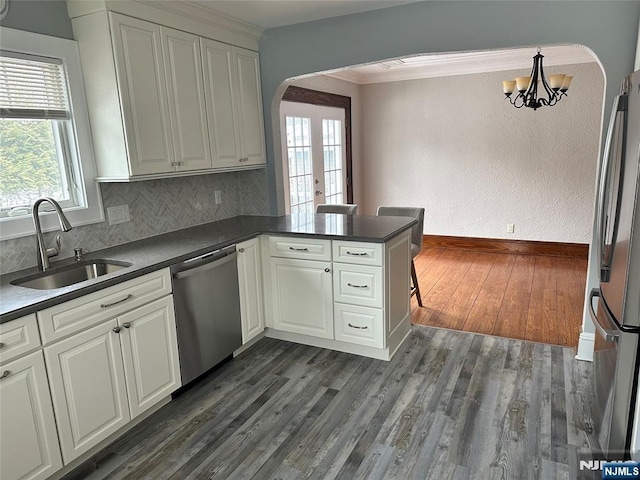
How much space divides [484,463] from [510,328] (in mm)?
1663

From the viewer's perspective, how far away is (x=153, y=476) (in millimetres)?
2033

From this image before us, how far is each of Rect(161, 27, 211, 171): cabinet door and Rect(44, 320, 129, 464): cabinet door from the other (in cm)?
128

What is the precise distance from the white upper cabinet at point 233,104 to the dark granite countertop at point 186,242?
20.7 inches

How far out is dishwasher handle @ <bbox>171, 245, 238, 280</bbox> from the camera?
2492mm

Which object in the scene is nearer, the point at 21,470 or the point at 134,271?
the point at 21,470

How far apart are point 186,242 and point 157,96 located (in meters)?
0.92

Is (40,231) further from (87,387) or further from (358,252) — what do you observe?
(358,252)

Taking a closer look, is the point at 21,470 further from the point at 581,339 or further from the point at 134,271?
the point at 581,339

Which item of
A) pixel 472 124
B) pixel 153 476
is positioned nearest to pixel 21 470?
pixel 153 476

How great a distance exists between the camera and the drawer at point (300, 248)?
2.96m

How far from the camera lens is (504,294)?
427cm

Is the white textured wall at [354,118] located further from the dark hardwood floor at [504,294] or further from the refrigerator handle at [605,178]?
the refrigerator handle at [605,178]

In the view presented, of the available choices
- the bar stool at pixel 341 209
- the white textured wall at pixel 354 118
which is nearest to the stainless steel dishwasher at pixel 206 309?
the bar stool at pixel 341 209

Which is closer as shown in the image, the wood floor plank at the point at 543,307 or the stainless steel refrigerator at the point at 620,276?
the stainless steel refrigerator at the point at 620,276
